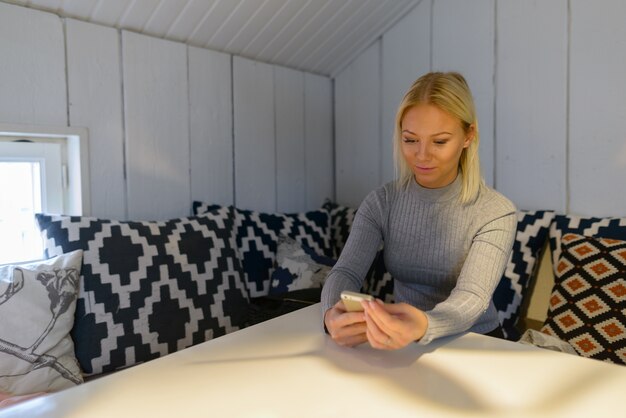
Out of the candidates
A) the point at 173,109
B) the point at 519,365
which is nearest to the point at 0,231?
the point at 173,109

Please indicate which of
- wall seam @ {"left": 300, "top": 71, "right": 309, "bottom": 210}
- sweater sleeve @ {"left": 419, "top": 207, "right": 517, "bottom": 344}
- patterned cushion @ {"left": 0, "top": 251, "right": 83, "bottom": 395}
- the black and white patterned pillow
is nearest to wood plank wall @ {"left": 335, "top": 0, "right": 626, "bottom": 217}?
wall seam @ {"left": 300, "top": 71, "right": 309, "bottom": 210}

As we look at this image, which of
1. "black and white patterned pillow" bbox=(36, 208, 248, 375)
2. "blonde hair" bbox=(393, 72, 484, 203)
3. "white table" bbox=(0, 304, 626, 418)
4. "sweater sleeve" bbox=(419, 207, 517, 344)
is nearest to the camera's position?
"white table" bbox=(0, 304, 626, 418)

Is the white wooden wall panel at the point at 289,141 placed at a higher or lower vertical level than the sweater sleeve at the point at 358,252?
higher

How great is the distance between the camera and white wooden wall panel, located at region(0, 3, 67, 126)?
168 centimetres

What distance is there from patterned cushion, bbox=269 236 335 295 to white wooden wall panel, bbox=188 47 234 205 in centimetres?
42

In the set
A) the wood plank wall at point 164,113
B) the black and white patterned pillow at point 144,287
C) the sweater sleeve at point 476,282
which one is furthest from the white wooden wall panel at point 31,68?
the sweater sleeve at point 476,282

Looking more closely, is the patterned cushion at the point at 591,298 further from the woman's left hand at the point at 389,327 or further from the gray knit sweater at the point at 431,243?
the woman's left hand at the point at 389,327

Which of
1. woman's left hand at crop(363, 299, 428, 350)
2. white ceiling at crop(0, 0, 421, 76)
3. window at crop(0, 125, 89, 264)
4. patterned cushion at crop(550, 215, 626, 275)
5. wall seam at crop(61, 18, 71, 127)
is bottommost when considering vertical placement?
woman's left hand at crop(363, 299, 428, 350)

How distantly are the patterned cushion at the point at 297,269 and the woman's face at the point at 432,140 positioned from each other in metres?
0.84

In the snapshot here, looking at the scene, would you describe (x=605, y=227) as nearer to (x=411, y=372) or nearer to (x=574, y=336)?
(x=574, y=336)

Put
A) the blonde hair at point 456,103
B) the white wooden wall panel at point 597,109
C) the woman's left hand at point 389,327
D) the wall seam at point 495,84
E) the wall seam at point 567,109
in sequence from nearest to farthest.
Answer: the woman's left hand at point 389,327, the blonde hair at point 456,103, the white wooden wall panel at point 597,109, the wall seam at point 567,109, the wall seam at point 495,84

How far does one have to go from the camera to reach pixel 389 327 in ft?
2.92

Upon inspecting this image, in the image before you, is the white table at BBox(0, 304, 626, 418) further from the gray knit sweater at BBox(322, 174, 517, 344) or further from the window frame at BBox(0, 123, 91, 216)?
the window frame at BBox(0, 123, 91, 216)

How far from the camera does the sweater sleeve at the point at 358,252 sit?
125cm
